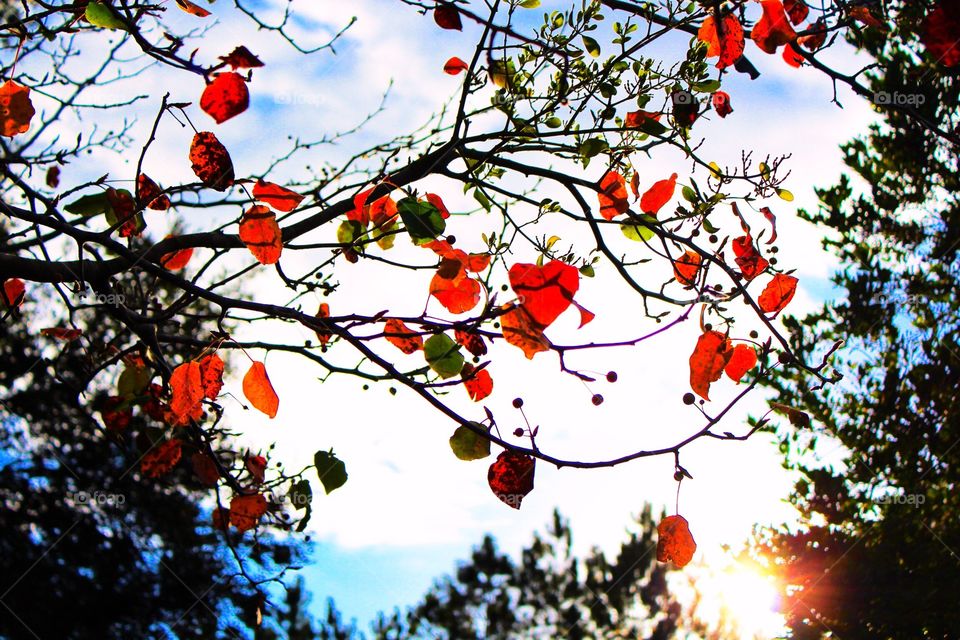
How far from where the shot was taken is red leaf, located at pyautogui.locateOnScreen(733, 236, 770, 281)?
2.55m

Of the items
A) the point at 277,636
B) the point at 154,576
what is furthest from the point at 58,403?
the point at 277,636

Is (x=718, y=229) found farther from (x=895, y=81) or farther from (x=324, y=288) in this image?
(x=895, y=81)

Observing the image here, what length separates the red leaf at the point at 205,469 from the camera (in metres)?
2.87

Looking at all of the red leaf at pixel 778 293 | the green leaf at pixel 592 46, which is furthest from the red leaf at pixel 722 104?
the red leaf at pixel 778 293

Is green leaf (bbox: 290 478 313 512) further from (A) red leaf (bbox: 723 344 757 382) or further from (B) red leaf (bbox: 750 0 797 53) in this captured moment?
(B) red leaf (bbox: 750 0 797 53)

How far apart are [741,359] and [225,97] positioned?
1930 mm

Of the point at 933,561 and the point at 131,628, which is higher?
the point at 933,561

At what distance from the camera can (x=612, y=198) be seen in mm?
2629

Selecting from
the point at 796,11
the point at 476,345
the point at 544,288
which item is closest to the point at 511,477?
the point at 476,345

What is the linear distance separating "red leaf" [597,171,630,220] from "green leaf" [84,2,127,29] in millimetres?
1707

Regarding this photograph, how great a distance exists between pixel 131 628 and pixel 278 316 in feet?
46.2

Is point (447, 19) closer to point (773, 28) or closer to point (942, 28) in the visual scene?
point (773, 28)

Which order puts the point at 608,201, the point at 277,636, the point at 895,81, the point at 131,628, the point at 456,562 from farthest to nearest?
the point at 456,562 < the point at 277,636 < the point at 131,628 < the point at 895,81 < the point at 608,201

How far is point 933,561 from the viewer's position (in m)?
9.00
